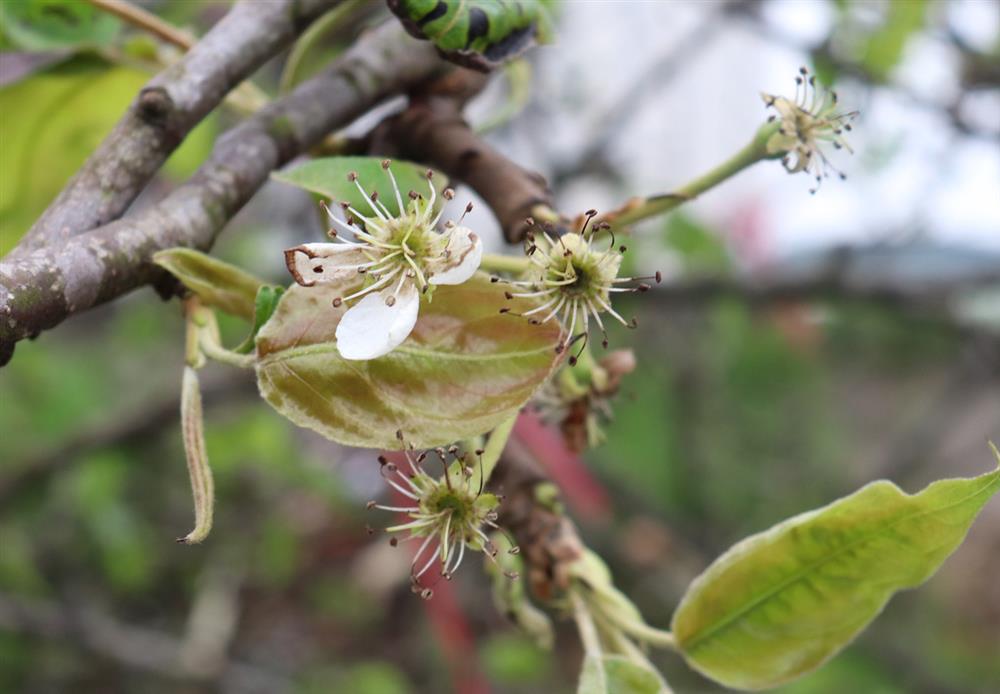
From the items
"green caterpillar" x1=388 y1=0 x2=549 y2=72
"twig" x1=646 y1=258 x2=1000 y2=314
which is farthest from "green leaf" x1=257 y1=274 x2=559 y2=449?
"twig" x1=646 y1=258 x2=1000 y2=314

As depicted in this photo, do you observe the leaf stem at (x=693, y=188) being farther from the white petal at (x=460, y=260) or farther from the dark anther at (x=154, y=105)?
the dark anther at (x=154, y=105)

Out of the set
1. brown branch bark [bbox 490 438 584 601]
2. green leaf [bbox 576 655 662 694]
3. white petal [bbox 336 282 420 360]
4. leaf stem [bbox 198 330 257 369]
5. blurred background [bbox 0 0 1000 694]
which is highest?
white petal [bbox 336 282 420 360]

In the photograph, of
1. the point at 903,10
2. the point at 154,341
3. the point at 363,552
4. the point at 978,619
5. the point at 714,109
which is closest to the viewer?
the point at 903,10

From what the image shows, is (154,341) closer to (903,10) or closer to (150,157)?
(903,10)

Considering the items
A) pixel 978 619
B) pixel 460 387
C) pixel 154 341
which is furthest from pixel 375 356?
pixel 978 619

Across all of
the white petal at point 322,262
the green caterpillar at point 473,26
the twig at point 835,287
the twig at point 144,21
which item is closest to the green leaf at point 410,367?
the white petal at point 322,262

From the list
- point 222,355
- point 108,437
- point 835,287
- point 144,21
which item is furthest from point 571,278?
point 835,287

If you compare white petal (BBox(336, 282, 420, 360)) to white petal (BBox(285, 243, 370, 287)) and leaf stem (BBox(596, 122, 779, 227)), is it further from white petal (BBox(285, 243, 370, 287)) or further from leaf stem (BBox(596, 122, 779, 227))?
leaf stem (BBox(596, 122, 779, 227))
